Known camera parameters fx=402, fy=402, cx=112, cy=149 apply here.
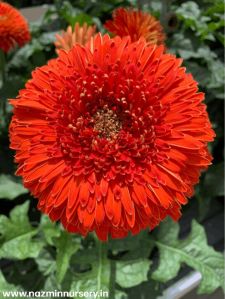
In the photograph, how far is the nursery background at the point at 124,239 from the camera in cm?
78

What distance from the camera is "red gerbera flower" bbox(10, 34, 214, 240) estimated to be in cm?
→ 52

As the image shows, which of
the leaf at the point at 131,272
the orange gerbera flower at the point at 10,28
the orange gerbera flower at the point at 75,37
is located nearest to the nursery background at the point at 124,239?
the leaf at the point at 131,272

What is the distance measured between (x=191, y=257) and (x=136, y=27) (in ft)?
1.58

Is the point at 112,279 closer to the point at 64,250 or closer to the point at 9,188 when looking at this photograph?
the point at 64,250

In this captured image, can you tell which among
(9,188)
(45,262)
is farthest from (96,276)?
(9,188)

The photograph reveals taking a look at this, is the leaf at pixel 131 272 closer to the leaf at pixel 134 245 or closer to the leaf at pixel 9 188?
the leaf at pixel 134 245

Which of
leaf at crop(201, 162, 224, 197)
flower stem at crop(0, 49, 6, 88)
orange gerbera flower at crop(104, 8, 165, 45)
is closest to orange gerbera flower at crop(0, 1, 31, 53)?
flower stem at crop(0, 49, 6, 88)

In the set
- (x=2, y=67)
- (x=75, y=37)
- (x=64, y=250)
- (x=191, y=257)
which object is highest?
(x=75, y=37)

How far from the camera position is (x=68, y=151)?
21.6 inches

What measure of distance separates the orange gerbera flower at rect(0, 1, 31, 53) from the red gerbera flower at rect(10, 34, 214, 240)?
28 centimetres

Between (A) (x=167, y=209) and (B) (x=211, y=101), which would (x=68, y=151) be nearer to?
(A) (x=167, y=209)

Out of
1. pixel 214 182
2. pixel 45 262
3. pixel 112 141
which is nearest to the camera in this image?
pixel 112 141

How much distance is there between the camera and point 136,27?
77cm

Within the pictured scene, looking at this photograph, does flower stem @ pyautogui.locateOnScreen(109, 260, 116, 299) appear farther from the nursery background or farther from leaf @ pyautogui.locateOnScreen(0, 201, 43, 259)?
leaf @ pyautogui.locateOnScreen(0, 201, 43, 259)
